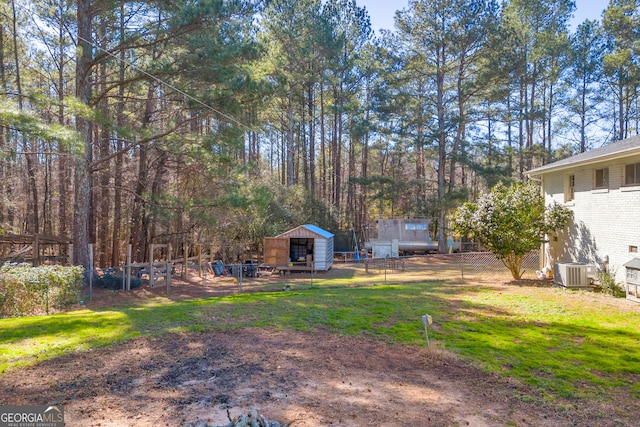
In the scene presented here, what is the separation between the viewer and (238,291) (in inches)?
527

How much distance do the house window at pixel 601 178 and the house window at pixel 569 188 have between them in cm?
112

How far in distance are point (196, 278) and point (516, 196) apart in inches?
549

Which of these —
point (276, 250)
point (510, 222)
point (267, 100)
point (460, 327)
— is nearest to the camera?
point (460, 327)

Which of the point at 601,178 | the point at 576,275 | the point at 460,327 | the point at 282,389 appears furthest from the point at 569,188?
the point at 282,389

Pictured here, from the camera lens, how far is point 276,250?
62.1ft

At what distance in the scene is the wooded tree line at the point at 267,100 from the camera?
12.9 metres

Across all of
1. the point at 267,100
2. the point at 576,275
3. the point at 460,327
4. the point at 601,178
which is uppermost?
the point at 267,100

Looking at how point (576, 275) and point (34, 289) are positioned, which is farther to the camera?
point (576, 275)

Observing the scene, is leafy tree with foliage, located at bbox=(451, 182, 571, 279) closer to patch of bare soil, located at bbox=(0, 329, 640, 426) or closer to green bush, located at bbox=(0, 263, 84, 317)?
patch of bare soil, located at bbox=(0, 329, 640, 426)

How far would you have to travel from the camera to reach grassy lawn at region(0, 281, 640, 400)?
5105 mm

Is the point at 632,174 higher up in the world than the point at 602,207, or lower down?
higher up

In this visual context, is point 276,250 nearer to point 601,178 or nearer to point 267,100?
Result: point 267,100

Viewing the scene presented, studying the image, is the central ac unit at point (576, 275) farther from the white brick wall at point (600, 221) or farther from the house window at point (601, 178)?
the house window at point (601, 178)

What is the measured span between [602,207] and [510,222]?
258 centimetres
